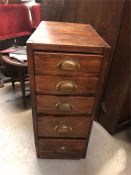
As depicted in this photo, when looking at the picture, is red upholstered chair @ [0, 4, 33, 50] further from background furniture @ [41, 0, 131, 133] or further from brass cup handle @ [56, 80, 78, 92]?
brass cup handle @ [56, 80, 78, 92]

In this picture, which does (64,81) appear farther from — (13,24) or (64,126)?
(13,24)

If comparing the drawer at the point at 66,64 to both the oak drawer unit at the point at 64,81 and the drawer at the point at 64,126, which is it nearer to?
the oak drawer unit at the point at 64,81

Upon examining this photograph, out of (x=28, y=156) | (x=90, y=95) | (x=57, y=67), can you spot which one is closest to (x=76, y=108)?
(x=90, y=95)

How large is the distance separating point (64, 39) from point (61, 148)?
710 mm

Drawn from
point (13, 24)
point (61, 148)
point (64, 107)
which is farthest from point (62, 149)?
point (13, 24)

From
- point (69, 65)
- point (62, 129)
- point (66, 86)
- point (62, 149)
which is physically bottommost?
point (62, 149)

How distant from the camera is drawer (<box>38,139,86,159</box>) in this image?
1.05m

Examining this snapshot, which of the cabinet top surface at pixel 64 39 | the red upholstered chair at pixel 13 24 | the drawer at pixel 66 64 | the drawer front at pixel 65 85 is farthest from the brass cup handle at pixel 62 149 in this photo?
the red upholstered chair at pixel 13 24

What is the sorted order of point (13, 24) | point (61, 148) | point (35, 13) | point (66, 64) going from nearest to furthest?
point (66, 64) < point (61, 148) < point (13, 24) < point (35, 13)

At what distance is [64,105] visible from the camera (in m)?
0.86

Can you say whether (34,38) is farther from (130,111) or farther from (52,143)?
(130,111)

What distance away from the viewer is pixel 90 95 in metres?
0.84

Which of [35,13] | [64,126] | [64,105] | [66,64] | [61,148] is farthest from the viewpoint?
[35,13]

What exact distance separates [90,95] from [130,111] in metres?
0.68
